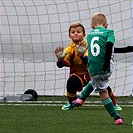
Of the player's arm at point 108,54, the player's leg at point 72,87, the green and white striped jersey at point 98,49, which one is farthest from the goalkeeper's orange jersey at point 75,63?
the player's arm at point 108,54

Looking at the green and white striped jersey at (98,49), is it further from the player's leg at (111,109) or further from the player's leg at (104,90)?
the player's leg at (111,109)

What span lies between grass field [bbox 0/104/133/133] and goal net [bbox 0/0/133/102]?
8.67 feet

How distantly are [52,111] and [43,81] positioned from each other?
11.1ft

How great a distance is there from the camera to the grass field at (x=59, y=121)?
19.2 ft

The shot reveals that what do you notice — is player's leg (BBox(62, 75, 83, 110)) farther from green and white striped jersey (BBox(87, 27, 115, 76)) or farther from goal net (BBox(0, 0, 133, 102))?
goal net (BBox(0, 0, 133, 102))

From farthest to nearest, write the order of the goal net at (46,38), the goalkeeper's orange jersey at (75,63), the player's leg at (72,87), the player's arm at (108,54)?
1. the goal net at (46,38)
2. the goalkeeper's orange jersey at (75,63)
3. the player's leg at (72,87)
4. the player's arm at (108,54)

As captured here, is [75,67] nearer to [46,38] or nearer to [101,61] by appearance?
[101,61]

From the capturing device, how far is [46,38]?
1137 centimetres

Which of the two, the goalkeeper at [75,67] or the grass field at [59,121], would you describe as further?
the goalkeeper at [75,67]

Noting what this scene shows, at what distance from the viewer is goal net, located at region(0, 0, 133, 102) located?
1112cm

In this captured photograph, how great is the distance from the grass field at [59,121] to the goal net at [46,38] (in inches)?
104

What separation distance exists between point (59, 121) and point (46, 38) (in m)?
4.75

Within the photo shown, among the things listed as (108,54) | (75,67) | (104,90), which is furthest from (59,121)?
(75,67)

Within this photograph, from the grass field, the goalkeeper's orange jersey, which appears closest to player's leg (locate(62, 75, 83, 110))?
the goalkeeper's orange jersey
